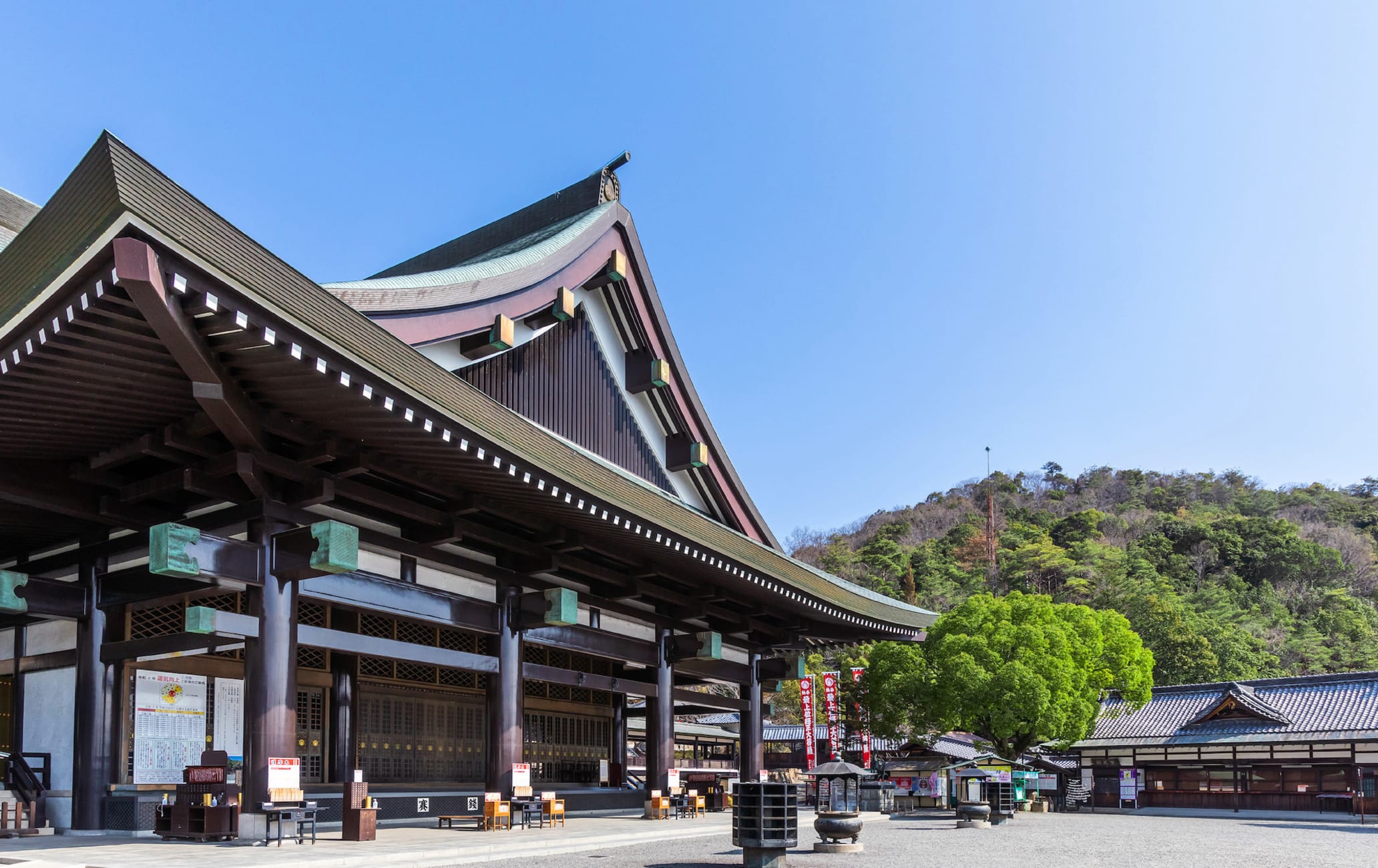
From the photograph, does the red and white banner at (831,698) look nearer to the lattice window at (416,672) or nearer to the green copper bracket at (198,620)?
the lattice window at (416,672)

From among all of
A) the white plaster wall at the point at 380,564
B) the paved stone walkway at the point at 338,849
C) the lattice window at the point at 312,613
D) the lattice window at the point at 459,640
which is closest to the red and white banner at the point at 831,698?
the lattice window at the point at 459,640

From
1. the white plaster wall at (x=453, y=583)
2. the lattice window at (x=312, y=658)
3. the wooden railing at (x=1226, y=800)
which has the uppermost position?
the white plaster wall at (x=453, y=583)

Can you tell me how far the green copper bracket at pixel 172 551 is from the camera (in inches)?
416

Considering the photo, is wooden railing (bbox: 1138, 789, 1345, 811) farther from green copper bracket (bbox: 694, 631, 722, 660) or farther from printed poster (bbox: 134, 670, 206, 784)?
printed poster (bbox: 134, 670, 206, 784)

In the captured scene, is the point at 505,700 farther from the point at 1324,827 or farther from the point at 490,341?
the point at 1324,827

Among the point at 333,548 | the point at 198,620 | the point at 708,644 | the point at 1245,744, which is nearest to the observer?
the point at 198,620

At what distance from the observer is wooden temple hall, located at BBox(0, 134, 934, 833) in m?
9.09

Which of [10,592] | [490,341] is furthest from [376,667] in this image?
[10,592]

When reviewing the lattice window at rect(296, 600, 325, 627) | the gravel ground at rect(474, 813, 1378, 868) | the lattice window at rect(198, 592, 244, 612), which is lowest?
the gravel ground at rect(474, 813, 1378, 868)

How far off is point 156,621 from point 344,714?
3.38 m

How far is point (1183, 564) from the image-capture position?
77312mm

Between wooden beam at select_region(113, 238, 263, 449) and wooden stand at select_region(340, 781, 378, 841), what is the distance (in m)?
4.16

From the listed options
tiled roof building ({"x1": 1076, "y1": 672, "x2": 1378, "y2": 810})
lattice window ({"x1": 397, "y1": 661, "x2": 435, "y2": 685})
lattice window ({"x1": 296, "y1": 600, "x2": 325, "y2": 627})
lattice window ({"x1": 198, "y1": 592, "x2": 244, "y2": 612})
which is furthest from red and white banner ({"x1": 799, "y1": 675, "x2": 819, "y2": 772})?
lattice window ({"x1": 198, "y1": 592, "x2": 244, "y2": 612})

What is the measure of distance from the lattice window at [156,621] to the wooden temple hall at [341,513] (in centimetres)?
5
